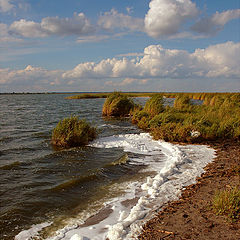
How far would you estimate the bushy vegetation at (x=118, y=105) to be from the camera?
2395 centimetres

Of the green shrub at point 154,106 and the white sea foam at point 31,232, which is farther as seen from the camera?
the green shrub at point 154,106

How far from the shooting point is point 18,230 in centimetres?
463

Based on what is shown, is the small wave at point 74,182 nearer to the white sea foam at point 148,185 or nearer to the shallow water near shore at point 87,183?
the shallow water near shore at point 87,183

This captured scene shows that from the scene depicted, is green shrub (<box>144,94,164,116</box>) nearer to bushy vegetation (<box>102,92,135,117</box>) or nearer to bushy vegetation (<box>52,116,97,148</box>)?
bushy vegetation (<box>102,92,135,117</box>)

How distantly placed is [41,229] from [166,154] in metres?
6.32

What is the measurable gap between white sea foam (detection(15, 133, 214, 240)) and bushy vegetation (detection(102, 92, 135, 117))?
38.2 feet

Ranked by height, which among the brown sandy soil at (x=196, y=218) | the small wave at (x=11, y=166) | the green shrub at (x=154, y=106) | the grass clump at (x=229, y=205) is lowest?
the small wave at (x=11, y=166)

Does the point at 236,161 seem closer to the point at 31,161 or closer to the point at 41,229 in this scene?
the point at 41,229

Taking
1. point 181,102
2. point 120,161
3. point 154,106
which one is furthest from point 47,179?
point 181,102

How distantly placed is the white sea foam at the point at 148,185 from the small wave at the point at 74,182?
1.31 m

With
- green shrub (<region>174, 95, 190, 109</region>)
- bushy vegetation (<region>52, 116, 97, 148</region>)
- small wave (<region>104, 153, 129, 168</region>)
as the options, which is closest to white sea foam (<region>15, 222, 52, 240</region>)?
small wave (<region>104, 153, 129, 168</region>)

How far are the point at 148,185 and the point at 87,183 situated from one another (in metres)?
1.95

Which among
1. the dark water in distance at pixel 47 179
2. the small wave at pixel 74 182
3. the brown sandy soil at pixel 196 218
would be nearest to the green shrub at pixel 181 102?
the dark water in distance at pixel 47 179

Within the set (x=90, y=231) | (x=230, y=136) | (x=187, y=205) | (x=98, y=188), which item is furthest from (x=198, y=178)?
(x=230, y=136)
